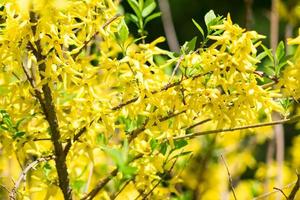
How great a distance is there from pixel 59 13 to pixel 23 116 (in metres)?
0.30

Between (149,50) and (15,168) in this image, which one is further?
(15,168)

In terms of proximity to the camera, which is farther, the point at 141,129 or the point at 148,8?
the point at 148,8

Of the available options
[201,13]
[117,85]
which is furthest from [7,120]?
[201,13]

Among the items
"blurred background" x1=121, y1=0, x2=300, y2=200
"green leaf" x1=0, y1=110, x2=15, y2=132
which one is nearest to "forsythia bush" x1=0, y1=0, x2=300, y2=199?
"green leaf" x1=0, y1=110, x2=15, y2=132

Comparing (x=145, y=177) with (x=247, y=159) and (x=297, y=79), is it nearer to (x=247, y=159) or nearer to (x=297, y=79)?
(x=297, y=79)

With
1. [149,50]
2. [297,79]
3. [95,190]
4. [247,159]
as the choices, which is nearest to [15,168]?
[247,159]

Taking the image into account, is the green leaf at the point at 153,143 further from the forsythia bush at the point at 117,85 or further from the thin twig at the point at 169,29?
the thin twig at the point at 169,29

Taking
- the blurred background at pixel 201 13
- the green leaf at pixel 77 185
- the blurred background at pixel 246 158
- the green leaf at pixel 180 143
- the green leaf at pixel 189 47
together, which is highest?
the green leaf at pixel 189 47

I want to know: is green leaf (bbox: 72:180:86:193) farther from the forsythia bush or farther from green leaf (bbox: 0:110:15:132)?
green leaf (bbox: 0:110:15:132)

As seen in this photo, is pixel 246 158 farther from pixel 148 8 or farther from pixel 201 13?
pixel 201 13

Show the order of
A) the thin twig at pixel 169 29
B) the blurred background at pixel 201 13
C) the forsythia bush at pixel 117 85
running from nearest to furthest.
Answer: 1. the forsythia bush at pixel 117 85
2. the thin twig at pixel 169 29
3. the blurred background at pixel 201 13

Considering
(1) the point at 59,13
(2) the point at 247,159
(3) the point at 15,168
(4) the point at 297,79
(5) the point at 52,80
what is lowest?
(2) the point at 247,159

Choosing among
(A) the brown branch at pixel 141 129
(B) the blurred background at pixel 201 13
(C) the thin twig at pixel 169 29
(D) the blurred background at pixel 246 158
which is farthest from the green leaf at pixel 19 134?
(B) the blurred background at pixel 201 13

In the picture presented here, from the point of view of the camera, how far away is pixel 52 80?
1153 mm
